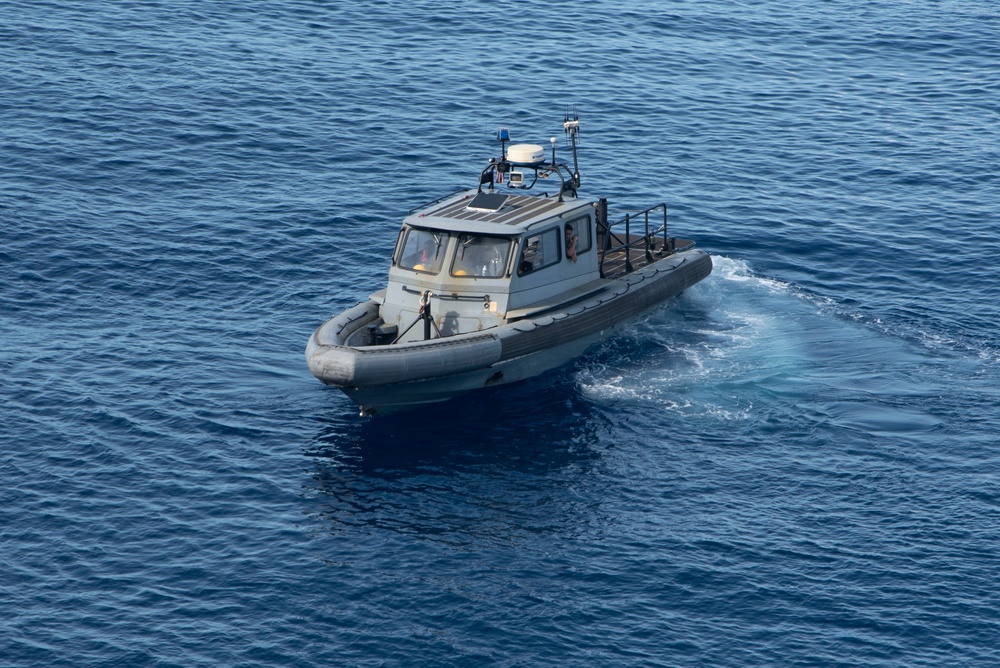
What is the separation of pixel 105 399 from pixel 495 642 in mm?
14299

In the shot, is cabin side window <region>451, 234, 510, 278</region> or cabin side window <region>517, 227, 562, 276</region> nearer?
cabin side window <region>451, 234, 510, 278</region>

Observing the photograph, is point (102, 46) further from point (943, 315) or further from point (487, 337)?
point (943, 315)

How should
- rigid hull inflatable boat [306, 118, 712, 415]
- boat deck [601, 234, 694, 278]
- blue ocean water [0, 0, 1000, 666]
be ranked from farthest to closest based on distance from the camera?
1. boat deck [601, 234, 694, 278]
2. rigid hull inflatable boat [306, 118, 712, 415]
3. blue ocean water [0, 0, 1000, 666]

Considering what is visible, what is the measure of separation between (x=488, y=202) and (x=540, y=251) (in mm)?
2160

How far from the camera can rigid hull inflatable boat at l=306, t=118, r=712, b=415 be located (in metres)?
33.6

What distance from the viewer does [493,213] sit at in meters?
37.1

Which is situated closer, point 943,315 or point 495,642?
point 495,642

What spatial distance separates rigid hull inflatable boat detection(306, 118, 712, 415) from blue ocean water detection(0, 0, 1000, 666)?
101 cm

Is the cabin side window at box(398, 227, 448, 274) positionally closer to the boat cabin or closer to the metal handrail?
the boat cabin

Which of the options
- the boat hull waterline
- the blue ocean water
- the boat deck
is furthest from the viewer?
the boat deck

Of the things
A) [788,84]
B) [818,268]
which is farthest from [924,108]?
[818,268]

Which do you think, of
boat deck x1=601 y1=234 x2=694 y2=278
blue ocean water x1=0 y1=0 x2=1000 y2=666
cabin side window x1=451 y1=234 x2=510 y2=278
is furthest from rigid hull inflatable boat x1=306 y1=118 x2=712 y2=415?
blue ocean water x1=0 y1=0 x2=1000 y2=666

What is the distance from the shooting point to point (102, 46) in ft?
204

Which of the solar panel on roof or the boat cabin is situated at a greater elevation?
the solar panel on roof
